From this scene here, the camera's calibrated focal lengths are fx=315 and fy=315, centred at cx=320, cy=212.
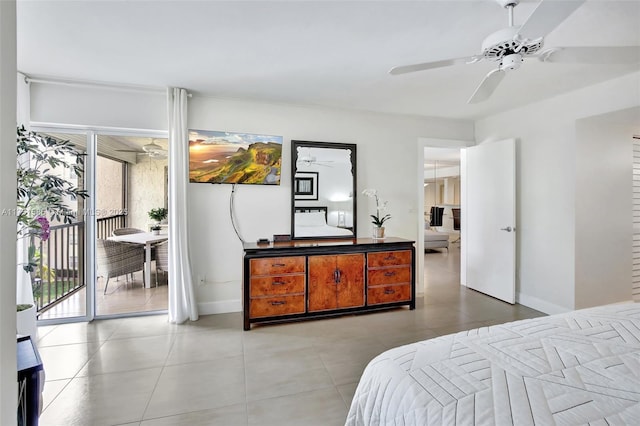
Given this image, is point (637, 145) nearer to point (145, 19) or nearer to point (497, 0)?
point (497, 0)

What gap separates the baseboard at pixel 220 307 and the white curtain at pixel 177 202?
0.89 feet

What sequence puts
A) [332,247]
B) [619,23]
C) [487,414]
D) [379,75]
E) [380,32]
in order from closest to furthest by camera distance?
[487,414], [619,23], [380,32], [379,75], [332,247]

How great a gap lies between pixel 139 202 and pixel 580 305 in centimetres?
494

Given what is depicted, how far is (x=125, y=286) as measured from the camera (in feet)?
12.2

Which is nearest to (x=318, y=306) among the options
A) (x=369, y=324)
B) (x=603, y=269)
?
(x=369, y=324)

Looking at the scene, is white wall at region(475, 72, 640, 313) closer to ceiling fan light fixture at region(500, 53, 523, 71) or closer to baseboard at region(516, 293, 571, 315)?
baseboard at region(516, 293, 571, 315)

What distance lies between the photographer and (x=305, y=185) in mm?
3844

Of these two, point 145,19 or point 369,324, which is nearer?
point 145,19

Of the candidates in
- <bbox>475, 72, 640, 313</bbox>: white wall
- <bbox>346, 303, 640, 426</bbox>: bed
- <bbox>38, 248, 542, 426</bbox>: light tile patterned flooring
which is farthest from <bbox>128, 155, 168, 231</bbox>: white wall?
<bbox>475, 72, 640, 313</bbox>: white wall

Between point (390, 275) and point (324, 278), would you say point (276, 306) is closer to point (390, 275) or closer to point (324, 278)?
point (324, 278)

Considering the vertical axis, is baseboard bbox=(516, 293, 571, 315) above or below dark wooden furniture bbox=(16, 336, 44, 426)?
below

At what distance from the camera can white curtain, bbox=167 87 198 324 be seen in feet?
10.7

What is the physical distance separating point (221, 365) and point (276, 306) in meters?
0.88

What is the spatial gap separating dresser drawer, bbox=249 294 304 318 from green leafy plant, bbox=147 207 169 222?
57.3 inches
